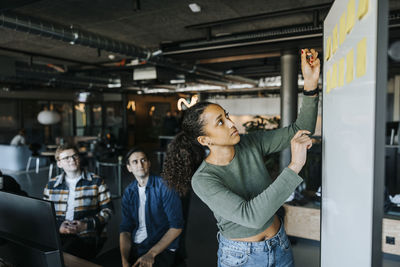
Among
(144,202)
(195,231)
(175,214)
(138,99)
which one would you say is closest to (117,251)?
(144,202)

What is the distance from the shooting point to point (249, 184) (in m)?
1.34

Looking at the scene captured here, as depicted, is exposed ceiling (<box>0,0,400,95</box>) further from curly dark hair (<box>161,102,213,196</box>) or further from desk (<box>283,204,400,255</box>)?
desk (<box>283,204,400,255</box>)

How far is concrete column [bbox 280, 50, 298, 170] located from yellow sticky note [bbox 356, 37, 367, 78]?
4.72 meters

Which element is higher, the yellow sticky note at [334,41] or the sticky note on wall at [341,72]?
the yellow sticky note at [334,41]

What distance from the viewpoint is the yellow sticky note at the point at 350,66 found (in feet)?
2.37

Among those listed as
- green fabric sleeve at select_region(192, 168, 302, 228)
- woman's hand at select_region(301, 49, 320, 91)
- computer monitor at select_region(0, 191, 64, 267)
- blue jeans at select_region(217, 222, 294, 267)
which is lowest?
blue jeans at select_region(217, 222, 294, 267)

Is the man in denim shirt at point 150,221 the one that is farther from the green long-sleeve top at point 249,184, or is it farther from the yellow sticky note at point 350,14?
the yellow sticky note at point 350,14

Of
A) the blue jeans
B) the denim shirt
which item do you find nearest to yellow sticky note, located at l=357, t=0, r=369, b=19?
the blue jeans

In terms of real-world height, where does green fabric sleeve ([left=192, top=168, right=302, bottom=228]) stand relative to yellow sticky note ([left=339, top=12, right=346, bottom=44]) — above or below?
below

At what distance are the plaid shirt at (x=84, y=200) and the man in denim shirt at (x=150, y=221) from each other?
31cm

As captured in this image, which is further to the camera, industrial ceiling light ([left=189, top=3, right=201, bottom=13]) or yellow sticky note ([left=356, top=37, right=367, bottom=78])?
industrial ceiling light ([left=189, top=3, right=201, bottom=13])

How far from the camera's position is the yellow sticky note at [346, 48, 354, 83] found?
722 mm

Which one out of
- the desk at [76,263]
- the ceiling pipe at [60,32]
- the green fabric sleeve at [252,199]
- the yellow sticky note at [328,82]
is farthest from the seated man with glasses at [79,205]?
the yellow sticky note at [328,82]

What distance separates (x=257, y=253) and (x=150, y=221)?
1.09 meters
